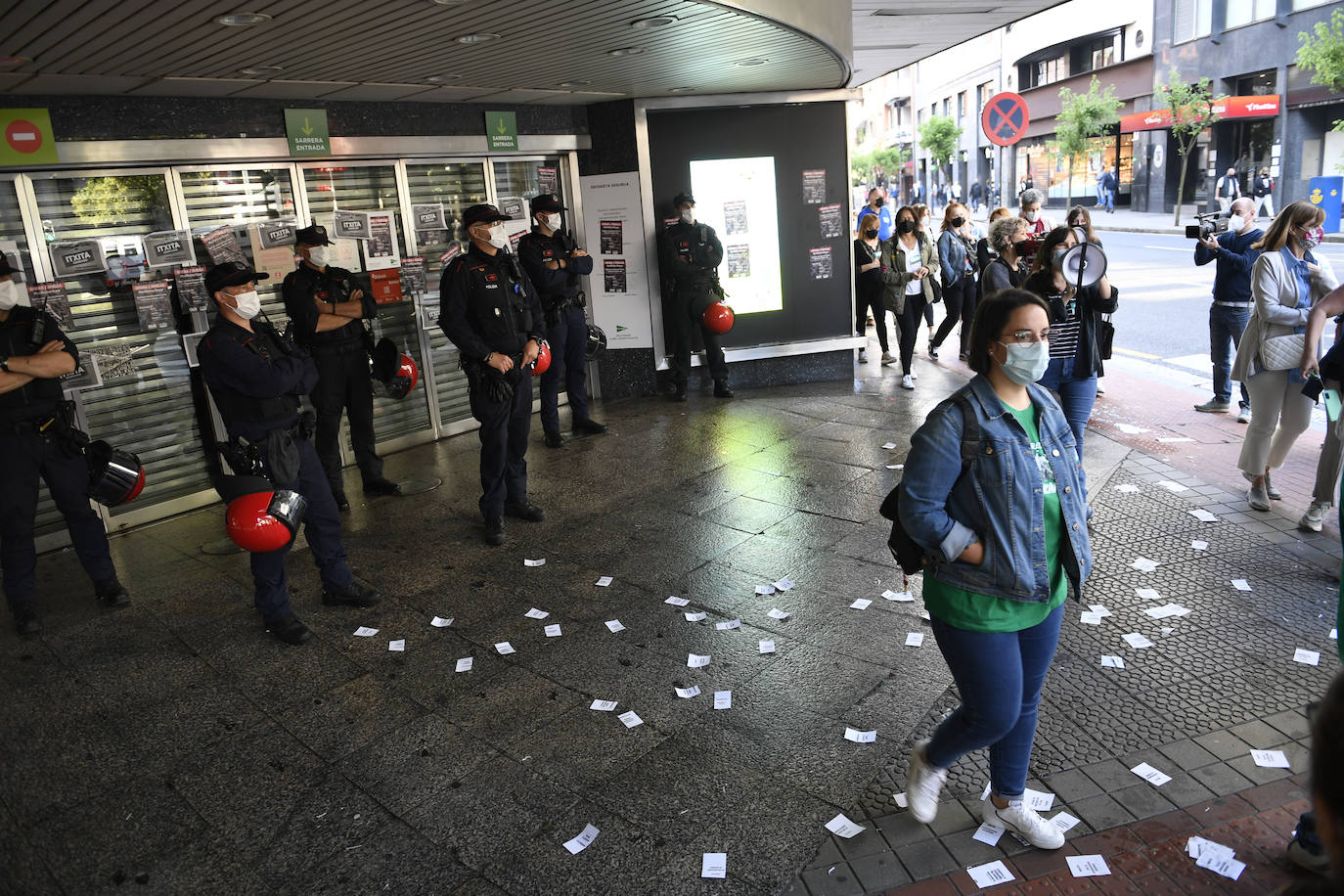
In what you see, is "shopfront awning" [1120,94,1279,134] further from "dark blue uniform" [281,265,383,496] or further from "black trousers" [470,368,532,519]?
"dark blue uniform" [281,265,383,496]

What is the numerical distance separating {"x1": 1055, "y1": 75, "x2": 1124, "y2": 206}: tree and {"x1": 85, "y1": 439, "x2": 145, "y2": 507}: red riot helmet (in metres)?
36.5

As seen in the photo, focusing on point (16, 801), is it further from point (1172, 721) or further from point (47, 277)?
point (1172, 721)

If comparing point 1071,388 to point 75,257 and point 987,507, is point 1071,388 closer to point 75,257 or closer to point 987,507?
point 987,507

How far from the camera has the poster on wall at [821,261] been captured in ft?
33.6

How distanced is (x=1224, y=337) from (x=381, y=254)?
731 centimetres

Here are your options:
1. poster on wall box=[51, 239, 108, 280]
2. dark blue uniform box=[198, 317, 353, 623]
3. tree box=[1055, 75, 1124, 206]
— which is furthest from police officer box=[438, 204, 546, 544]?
tree box=[1055, 75, 1124, 206]

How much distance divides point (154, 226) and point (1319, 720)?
296 inches

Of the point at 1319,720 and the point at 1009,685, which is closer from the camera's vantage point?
the point at 1319,720

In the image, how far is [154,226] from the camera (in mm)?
6816

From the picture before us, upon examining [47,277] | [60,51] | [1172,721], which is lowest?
[1172,721]

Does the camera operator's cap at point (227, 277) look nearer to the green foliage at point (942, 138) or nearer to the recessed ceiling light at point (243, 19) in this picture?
the recessed ceiling light at point (243, 19)

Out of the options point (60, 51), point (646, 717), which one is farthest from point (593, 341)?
point (646, 717)

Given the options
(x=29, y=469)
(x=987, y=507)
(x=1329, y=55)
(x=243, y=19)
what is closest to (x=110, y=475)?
(x=29, y=469)

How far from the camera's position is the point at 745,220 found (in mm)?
9969
